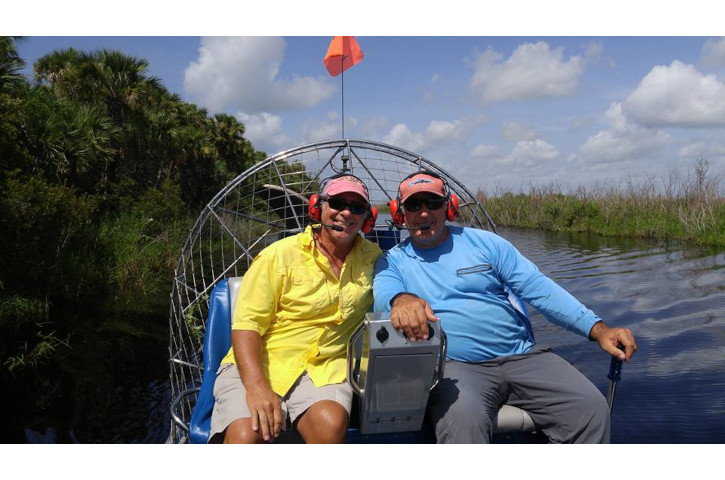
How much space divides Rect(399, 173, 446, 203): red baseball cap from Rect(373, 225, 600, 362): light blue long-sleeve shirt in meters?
0.30

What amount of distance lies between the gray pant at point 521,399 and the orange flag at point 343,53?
2963 mm

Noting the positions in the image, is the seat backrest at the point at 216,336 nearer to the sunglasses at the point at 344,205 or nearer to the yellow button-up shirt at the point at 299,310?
the yellow button-up shirt at the point at 299,310

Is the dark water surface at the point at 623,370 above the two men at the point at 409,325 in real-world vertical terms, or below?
below

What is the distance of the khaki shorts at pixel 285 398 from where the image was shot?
2367 millimetres

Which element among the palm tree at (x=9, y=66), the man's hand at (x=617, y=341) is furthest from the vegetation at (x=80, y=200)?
the man's hand at (x=617, y=341)

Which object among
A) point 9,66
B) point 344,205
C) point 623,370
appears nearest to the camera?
point 344,205

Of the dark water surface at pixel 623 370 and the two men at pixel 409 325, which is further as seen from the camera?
the dark water surface at pixel 623 370

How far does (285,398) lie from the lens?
2.53 m

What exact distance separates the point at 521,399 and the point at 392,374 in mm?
936

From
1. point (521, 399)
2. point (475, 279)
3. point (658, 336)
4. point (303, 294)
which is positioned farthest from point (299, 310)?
point (658, 336)

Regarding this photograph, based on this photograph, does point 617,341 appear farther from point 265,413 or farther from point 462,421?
point 265,413

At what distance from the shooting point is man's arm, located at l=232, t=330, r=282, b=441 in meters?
2.29

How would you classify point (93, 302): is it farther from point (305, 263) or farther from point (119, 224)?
point (305, 263)
